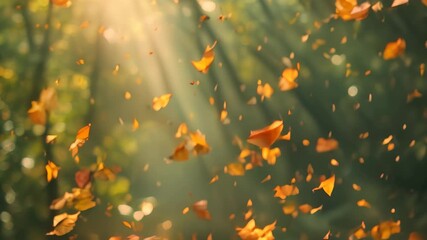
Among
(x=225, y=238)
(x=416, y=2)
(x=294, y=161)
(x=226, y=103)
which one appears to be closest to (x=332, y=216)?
(x=294, y=161)

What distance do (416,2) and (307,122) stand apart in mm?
1002

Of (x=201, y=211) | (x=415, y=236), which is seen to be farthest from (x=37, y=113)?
(x=415, y=236)

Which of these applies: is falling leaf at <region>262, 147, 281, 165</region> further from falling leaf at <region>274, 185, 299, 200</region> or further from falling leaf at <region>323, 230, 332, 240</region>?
falling leaf at <region>323, 230, 332, 240</region>

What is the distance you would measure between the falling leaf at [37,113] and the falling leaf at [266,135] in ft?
4.00

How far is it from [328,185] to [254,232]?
0.56 metres

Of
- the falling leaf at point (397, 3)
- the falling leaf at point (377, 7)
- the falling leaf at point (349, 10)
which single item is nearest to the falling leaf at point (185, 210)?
the falling leaf at point (349, 10)

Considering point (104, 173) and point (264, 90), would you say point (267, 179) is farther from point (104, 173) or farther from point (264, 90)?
point (104, 173)

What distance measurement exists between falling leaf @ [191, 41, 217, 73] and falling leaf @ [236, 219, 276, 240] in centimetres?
99

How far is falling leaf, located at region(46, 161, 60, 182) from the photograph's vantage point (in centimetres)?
323

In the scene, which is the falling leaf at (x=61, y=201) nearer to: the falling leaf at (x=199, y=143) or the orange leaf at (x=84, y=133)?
the orange leaf at (x=84, y=133)

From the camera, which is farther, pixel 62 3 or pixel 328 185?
pixel 328 185

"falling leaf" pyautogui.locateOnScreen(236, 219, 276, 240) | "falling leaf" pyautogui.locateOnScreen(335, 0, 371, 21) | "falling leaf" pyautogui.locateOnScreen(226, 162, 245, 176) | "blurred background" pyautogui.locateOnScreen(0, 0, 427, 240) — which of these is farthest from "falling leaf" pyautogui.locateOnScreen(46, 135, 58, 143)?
"falling leaf" pyautogui.locateOnScreen(335, 0, 371, 21)

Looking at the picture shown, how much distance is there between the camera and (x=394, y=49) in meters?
3.61

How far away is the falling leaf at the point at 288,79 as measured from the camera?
3.62 metres
